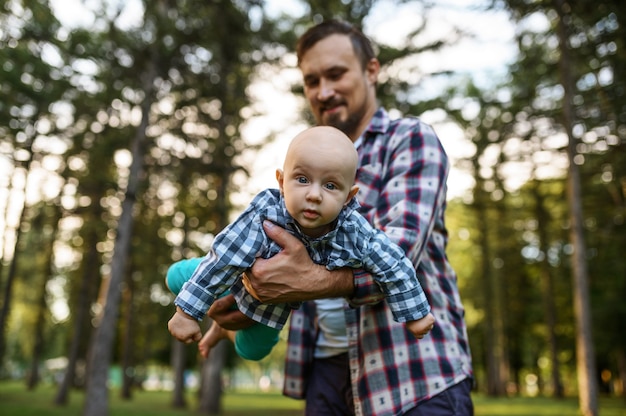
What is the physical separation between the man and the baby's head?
0.43 ft

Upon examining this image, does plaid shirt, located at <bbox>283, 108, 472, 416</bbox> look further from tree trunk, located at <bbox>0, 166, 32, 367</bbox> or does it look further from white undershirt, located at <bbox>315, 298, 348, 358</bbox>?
tree trunk, located at <bbox>0, 166, 32, 367</bbox>

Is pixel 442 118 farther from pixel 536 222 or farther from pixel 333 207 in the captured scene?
pixel 536 222

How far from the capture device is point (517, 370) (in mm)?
37625

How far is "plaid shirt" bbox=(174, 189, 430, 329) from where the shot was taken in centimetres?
167

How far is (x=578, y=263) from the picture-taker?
12.1 meters

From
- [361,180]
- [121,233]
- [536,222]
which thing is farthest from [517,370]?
[361,180]

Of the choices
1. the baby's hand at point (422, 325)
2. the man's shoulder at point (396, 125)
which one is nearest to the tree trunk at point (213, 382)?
the man's shoulder at point (396, 125)

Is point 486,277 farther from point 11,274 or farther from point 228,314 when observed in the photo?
point 228,314

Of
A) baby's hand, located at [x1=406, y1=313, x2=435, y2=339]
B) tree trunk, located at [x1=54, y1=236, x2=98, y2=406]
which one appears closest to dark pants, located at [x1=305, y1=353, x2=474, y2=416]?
baby's hand, located at [x1=406, y1=313, x2=435, y2=339]

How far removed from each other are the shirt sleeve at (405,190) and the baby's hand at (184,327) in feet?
1.71

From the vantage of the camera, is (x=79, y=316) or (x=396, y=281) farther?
(x=79, y=316)

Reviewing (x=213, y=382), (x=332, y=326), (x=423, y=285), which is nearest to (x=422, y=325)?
(x=423, y=285)

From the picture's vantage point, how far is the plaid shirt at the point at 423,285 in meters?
1.87

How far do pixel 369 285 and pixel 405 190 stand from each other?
42 cm
